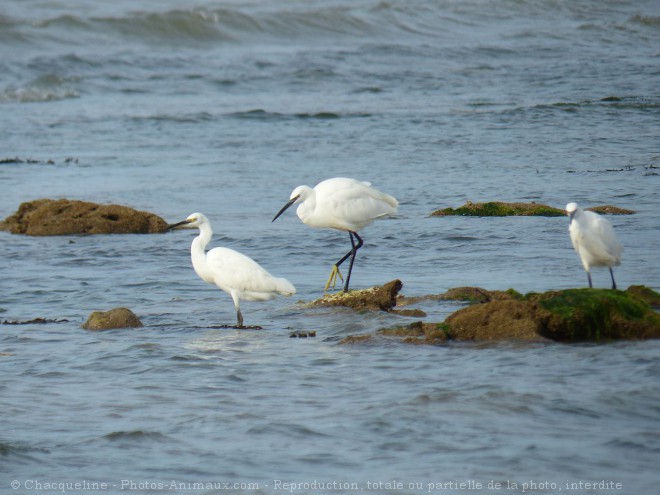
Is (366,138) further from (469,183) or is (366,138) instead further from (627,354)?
(627,354)

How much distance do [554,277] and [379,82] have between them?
55.4 feet

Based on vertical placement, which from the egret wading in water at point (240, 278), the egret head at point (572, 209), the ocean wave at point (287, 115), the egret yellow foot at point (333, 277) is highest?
the egret head at point (572, 209)

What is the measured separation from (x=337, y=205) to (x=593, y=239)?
2.35m

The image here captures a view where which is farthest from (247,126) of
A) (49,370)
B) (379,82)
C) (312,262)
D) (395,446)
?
(395,446)

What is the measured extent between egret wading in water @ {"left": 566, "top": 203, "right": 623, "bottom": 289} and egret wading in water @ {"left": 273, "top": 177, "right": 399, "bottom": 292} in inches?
79.2

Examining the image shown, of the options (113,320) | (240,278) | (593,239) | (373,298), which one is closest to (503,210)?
(593,239)

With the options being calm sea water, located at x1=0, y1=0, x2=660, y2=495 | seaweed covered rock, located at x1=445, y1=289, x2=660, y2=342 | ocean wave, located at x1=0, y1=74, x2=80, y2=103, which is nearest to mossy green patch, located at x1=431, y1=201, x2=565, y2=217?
calm sea water, located at x1=0, y1=0, x2=660, y2=495

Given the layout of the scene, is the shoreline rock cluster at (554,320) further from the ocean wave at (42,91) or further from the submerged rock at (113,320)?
the ocean wave at (42,91)

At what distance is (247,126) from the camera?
20641 mm

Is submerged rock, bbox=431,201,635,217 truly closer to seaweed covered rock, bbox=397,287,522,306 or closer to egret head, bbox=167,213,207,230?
seaweed covered rock, bbox=397,287,522,306

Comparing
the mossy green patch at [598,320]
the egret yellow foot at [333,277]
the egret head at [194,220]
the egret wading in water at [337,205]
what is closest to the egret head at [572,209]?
the mossy green patch at [598,320]

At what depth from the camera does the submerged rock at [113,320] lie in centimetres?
820

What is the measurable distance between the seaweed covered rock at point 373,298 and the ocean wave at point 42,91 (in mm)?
18046

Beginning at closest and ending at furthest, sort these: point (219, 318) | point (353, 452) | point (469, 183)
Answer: point (353, 452) < point (219, 318) < point (469, 183)
